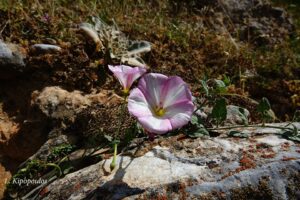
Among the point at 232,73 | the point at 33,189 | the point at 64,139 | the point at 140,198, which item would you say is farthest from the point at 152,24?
the point at 140,198

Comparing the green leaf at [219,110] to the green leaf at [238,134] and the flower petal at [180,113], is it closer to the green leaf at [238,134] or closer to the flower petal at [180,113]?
the green leaf at [238,134]

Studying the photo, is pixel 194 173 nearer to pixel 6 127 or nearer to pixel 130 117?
pixel 130 117

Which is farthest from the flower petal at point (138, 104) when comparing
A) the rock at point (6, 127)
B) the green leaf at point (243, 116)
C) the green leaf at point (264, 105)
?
the rock at point (6, 127)

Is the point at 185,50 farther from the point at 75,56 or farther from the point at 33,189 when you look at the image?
the point at 33,189

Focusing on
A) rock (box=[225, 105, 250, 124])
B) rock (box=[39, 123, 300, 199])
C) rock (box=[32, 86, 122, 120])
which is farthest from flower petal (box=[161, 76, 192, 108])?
rock (box=[32, 86, 122, 120])

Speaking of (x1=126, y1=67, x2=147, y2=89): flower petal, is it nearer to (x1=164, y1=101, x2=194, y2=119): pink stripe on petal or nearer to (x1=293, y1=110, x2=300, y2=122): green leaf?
(x1=164, y1=101, x2=194, y2=119): pink stripe on petal

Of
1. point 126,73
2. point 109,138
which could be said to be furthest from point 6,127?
point 126,73

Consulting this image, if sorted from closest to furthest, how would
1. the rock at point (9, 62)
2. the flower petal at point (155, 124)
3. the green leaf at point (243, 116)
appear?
the flower petal at point (155, 124) < the green leaf at point (243, 116) < the rock at point (9, 62)
